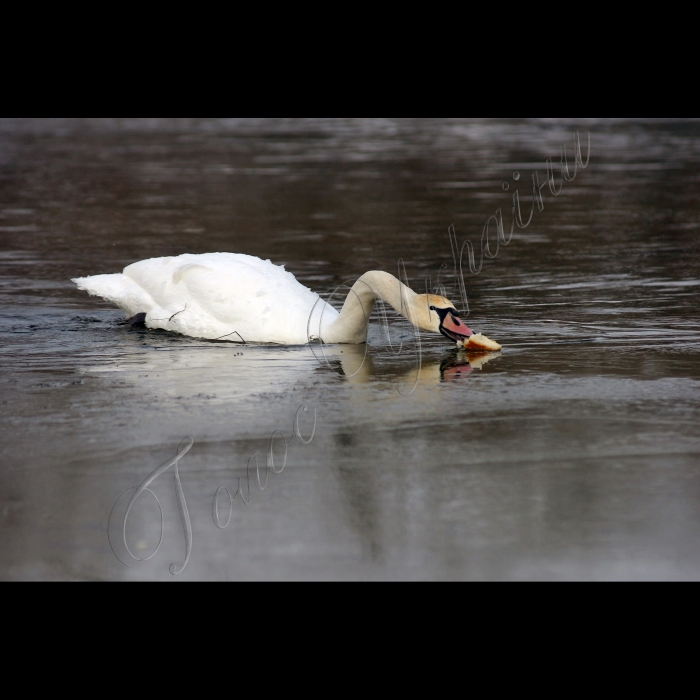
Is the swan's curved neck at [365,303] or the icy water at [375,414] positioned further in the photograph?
the swan's curved neck at [365,303]

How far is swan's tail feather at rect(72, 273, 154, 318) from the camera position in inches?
378

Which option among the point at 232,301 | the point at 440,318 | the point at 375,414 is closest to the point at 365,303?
the point at 440,318

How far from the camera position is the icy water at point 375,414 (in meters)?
4.98

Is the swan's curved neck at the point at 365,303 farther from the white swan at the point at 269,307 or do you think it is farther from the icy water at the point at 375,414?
the icy water at the point at 375,414

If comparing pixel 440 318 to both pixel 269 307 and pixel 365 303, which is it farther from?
pixel 269 307

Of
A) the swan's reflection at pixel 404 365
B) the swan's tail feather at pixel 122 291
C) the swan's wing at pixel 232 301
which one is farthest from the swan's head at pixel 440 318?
the swan's tail feather at pixel 122 291

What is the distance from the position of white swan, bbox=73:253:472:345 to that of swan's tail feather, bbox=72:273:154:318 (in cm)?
25

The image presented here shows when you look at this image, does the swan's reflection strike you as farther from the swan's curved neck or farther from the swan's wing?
the swan's wing

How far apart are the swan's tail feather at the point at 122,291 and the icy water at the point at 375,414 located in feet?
0.70

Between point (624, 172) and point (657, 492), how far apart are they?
53.8 ft

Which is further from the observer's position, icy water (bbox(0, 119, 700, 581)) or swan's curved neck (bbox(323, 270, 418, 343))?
swan's curved neck (bbox(323, 270, 418, 343))

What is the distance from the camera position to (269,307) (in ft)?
29.0

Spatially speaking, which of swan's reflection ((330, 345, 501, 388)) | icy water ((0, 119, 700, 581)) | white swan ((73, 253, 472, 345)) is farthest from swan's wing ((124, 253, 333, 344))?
swan's reflection ((330, 345, 501, 388))

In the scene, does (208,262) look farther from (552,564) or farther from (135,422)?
(552,564)
